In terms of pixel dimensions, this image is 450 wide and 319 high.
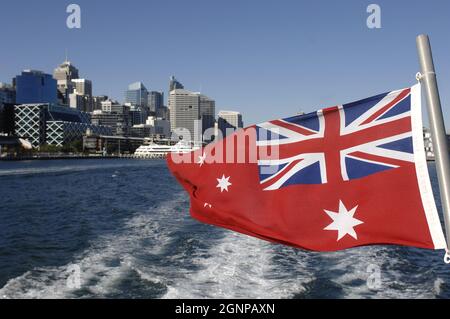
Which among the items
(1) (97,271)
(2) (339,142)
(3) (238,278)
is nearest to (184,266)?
(3) (238,278)

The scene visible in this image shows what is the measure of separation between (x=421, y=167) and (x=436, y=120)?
914mm

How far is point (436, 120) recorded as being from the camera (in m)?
2.95

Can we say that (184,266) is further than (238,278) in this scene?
Yes

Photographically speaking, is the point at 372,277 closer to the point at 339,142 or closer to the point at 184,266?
the point at 184,266

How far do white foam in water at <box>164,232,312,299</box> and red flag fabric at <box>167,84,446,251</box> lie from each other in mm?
6861

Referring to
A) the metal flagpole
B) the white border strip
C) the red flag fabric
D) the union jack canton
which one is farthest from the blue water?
the metal flagpole

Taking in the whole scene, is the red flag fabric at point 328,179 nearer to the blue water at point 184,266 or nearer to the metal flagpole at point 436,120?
the metal flagpole at point 436,120

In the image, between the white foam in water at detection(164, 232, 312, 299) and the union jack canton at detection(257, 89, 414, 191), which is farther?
the white foam in water at detection(164, 232, 312, 299)

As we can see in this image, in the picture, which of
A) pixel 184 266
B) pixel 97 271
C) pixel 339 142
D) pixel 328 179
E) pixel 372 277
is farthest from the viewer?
pixel 184 266

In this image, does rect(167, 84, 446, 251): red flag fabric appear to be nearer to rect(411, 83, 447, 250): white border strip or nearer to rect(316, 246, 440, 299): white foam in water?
rect(411, 83, 447, 250): white border strip

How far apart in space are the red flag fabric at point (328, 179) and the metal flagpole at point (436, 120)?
74 cm

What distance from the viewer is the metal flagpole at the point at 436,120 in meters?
2.90

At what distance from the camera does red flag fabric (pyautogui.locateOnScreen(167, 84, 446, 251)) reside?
384 centimetres

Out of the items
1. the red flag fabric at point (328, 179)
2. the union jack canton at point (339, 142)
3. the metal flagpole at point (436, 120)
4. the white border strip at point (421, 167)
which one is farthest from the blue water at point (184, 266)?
the metal flagpole at point (436, 120)
